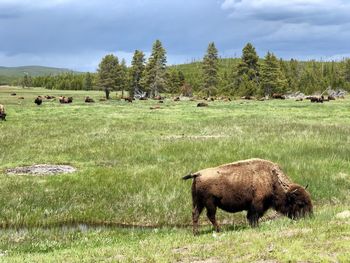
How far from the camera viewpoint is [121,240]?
1242 centimetres

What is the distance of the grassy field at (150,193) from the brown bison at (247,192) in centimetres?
52

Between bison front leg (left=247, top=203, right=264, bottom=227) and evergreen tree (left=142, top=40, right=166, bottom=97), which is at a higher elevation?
evergreen tree (left=142, top=40, right=166, bottom=97)

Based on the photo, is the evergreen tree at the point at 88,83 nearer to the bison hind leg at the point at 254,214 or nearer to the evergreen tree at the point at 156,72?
the evergreen tree at the point at 156,72

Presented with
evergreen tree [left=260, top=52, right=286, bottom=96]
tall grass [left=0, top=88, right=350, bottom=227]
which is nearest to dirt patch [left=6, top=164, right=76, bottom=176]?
tall grass [left=0, top=88, right=350, bottom=227]

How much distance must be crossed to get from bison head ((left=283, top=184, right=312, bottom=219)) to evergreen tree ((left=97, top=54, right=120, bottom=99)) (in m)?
87.4

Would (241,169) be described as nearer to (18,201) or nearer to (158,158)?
(18,201)

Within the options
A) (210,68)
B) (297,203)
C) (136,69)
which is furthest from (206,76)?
(297,203)

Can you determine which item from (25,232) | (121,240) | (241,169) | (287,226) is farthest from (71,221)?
(287,226)

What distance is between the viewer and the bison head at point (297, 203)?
12438mm

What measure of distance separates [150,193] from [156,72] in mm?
89727

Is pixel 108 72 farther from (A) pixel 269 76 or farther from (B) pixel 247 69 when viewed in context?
(A) pixel 269 76

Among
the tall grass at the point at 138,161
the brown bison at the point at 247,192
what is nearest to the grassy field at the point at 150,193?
the tall grass at the point at 138,161

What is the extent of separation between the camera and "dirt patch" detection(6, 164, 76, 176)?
20.5m

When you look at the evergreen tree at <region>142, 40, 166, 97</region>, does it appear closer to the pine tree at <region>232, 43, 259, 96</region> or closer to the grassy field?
the pine tree at <region>232, 43, 259, 96</region>
